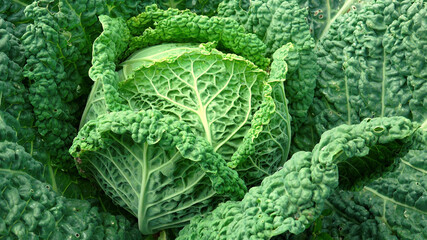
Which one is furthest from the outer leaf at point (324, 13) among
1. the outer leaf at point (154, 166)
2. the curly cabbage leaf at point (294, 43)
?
the outer leaf at point (154, 166)

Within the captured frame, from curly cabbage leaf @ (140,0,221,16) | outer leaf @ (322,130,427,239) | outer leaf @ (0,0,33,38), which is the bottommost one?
outer leaf @ (322,130,427,239)

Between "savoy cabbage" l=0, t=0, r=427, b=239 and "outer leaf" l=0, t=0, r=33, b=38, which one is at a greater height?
"outer leaf" l=0, t=0, r=33, b=38

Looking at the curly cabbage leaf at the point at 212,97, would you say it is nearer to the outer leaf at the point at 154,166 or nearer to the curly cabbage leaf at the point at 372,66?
the outer leaf at the point at 154,166

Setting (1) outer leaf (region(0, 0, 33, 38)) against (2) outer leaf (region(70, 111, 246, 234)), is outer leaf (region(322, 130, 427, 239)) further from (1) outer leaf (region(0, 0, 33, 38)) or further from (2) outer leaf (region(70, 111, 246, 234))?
(1) outer leaf (region(0, 0, 33, 38))

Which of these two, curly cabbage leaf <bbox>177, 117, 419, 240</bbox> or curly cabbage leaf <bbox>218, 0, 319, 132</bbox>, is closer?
curly cabbage leaf <bbox>177, 117, 419, 240</bbox>

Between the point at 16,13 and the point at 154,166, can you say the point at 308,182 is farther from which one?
the point at 16,13

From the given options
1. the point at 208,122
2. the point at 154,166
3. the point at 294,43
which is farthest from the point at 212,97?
the point at 294,43

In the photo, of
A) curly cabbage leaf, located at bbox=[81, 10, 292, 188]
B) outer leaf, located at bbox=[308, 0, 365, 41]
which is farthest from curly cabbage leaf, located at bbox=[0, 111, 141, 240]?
outer leaf, located at bbox=[308, 0, 365, 41]
